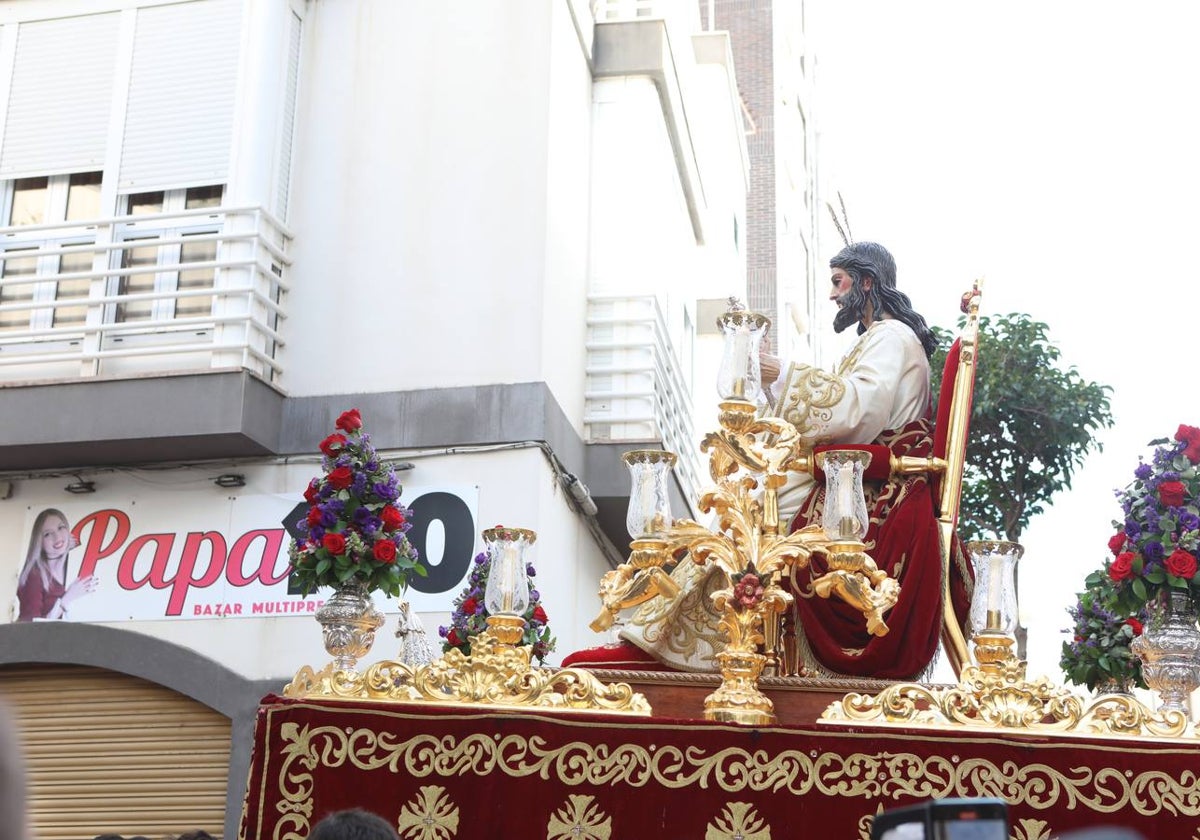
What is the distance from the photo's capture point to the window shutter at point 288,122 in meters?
11.6

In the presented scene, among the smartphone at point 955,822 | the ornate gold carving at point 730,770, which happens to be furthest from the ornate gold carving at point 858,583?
the smartphone at point 955,822

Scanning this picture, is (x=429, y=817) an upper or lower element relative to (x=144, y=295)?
lower

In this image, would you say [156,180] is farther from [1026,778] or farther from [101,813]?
[1026,778]

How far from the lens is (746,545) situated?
5086 millimetres

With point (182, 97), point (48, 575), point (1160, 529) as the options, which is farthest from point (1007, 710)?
point (182, 97)

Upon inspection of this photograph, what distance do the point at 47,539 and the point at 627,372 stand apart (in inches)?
170

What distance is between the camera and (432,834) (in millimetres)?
4539

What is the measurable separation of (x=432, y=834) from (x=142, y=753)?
6.44 metres

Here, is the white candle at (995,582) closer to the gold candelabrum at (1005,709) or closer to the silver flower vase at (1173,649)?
the gold candelabrum at (1005,709)

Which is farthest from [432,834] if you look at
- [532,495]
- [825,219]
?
Result: [825,219]

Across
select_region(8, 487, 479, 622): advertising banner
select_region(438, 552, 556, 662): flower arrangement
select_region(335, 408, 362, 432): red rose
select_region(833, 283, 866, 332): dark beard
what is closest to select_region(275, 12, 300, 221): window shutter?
select_region(8, 487, 479, 622): advertising banner

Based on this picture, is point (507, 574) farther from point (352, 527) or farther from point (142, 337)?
point (142, 337)

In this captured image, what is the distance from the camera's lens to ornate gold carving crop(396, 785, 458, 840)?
4.54 meters

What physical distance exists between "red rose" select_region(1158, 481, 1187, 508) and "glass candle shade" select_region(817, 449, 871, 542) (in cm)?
111
